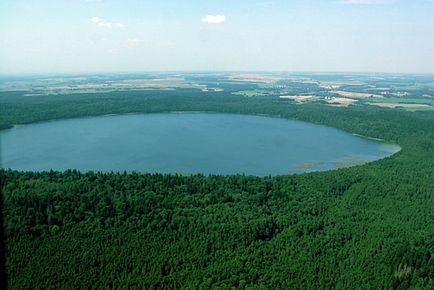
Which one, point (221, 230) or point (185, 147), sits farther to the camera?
point (185, 147)

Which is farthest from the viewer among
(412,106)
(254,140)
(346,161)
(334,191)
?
(412,106)

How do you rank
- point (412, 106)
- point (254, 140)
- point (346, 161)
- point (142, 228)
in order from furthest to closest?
point (412, 106), point (254, 140), point (346, 161), point (142, 228)

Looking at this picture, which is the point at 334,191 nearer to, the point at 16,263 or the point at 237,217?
the point at 237,217

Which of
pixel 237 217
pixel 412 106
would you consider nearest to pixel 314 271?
pixel 237 217

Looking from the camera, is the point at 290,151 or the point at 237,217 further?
the point at 290,151

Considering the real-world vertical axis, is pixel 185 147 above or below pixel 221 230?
above
